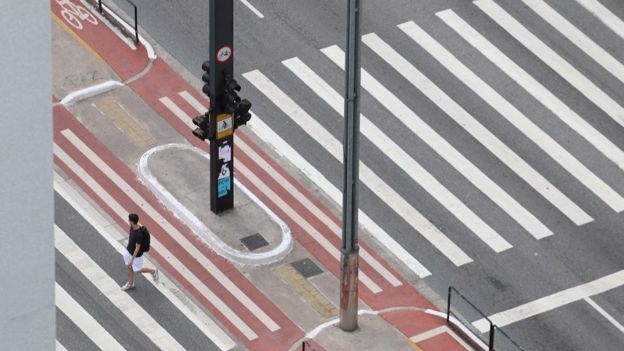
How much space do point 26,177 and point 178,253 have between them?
20717 millimetres

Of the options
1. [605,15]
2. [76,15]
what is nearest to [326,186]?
[76,15]

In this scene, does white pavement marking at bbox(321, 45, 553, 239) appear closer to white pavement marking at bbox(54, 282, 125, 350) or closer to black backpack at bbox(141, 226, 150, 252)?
black backpack at bbox(141, 226, 150, 252)

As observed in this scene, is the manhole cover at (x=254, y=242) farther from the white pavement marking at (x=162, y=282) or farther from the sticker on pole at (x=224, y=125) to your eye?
the sticker on pole at (x=224, y=125)

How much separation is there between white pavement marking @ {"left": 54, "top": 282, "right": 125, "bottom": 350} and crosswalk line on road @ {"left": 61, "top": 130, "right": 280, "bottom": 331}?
8.76 ft

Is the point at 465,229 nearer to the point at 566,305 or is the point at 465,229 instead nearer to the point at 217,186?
the point at 566,305

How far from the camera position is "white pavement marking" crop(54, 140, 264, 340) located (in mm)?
30641

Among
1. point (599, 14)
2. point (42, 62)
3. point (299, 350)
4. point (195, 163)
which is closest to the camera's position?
point (42, 62)

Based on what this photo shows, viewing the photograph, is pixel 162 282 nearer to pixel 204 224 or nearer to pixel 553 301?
pixel 204 224

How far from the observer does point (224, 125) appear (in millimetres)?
31641

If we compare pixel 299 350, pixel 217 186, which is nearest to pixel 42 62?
pixel 299 350

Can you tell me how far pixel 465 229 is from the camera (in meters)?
33.3

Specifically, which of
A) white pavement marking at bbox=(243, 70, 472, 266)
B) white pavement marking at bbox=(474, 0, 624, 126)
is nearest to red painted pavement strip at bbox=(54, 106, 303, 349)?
white pavement marking at bbox=(243, 70, 472, 266)

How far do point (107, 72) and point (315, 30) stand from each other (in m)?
5.23

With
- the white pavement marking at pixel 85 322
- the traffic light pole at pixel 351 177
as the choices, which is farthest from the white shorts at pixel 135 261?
the traffic light pole at pixel 351 177
